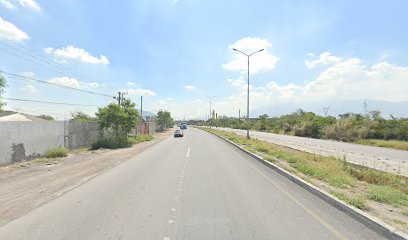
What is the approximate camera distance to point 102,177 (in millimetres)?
12719

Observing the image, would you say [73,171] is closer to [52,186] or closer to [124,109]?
[52,186]

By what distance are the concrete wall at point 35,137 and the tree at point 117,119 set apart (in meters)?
2.95

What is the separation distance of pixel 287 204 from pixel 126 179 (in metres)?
6.10

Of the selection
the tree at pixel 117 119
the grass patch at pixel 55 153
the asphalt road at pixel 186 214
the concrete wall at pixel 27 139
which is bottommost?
the asphalt road at pixel 186 214

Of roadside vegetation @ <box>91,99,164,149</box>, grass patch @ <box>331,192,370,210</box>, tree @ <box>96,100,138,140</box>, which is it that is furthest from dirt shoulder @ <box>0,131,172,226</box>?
tree @ <box>96,100,138,140</box>

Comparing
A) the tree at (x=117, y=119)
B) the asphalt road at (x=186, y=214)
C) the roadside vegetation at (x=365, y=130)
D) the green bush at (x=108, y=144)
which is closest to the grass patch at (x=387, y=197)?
the asphalt road at (x=186, y=214)

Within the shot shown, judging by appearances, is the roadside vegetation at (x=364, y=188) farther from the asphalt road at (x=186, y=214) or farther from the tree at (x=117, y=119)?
the tree at (x=117, y=119)

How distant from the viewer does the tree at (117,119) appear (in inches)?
1209

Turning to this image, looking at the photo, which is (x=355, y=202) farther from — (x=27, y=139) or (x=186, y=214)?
(x=27, y=139)

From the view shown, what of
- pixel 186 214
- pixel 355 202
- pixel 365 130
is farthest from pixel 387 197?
pixel 365 130

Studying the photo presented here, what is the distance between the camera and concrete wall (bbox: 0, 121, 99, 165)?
16172 millimetres

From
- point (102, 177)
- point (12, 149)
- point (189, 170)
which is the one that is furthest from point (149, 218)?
point (12, 149)

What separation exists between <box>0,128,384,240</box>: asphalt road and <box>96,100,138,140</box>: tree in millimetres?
20048

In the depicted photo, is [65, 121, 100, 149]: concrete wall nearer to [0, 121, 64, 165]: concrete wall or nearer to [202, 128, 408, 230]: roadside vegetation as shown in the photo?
[0, 121, 64, 165]: concrete wall
